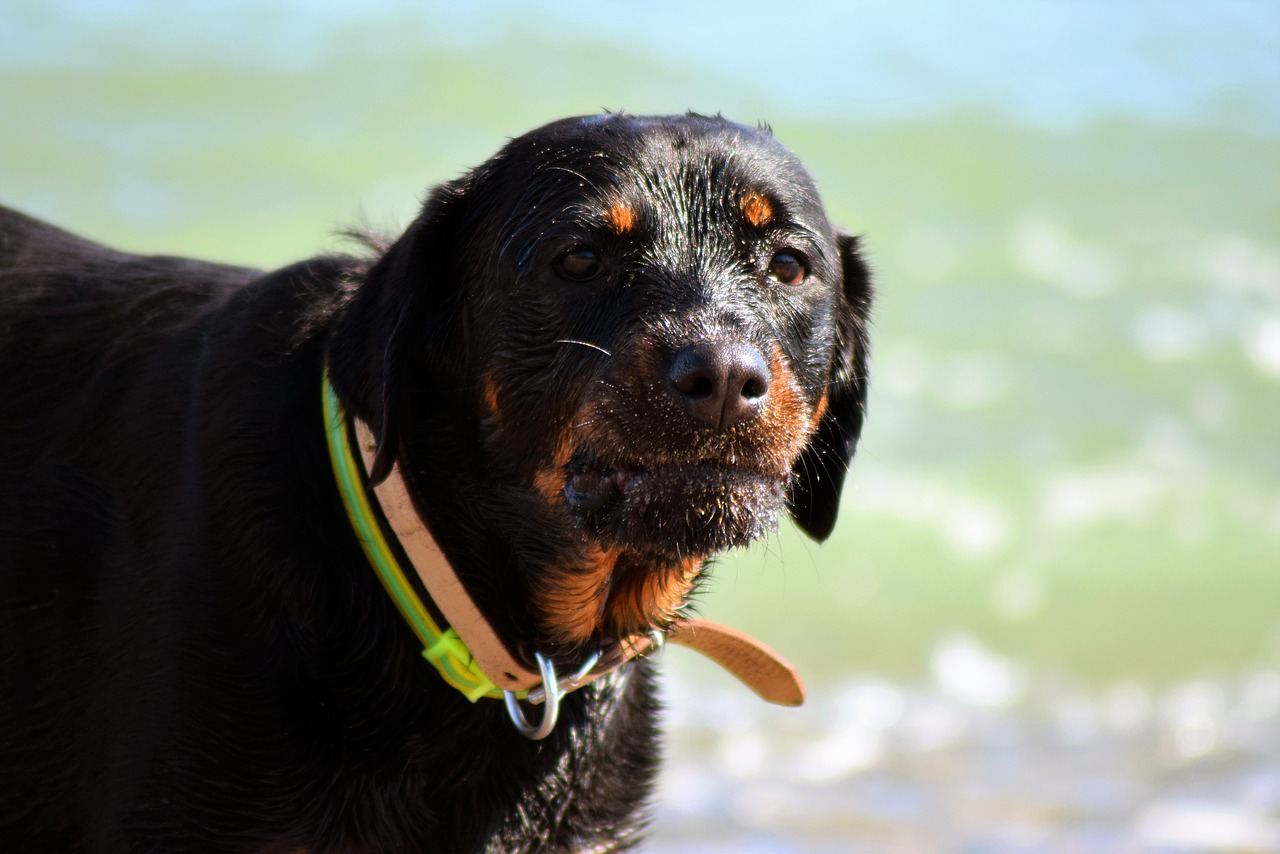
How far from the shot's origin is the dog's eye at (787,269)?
2.93 metres

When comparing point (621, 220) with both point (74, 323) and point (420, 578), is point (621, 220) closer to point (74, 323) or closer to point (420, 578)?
point (420, 578)

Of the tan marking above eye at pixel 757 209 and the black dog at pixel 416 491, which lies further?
the tan marking above eye at pixel 757 209

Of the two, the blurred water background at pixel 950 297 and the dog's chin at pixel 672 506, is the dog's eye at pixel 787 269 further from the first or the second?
the blurred water background at pixel 950 297

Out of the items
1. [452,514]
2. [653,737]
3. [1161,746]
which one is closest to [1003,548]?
[1161,746]

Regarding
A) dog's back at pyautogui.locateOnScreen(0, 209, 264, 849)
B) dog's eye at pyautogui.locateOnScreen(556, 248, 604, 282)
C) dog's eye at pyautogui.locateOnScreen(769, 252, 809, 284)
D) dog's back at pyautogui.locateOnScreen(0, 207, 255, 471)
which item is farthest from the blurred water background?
dog's eye at pyautogui.locateOnScreen(769, 252, 809, 284)

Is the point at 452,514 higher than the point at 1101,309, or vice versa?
the point at 1101,309

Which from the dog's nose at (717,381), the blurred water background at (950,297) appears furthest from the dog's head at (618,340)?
the blurred water background at (950,297)

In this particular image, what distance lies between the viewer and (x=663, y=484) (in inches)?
105

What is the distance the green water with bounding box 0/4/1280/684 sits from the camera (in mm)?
7234

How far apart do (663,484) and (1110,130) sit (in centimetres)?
1042

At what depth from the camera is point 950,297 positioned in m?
9.84

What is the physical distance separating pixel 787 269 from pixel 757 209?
5.1 inches

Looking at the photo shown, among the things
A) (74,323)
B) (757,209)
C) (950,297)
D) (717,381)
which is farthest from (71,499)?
(950,297)

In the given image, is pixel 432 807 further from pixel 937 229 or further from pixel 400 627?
pixel 937 229
